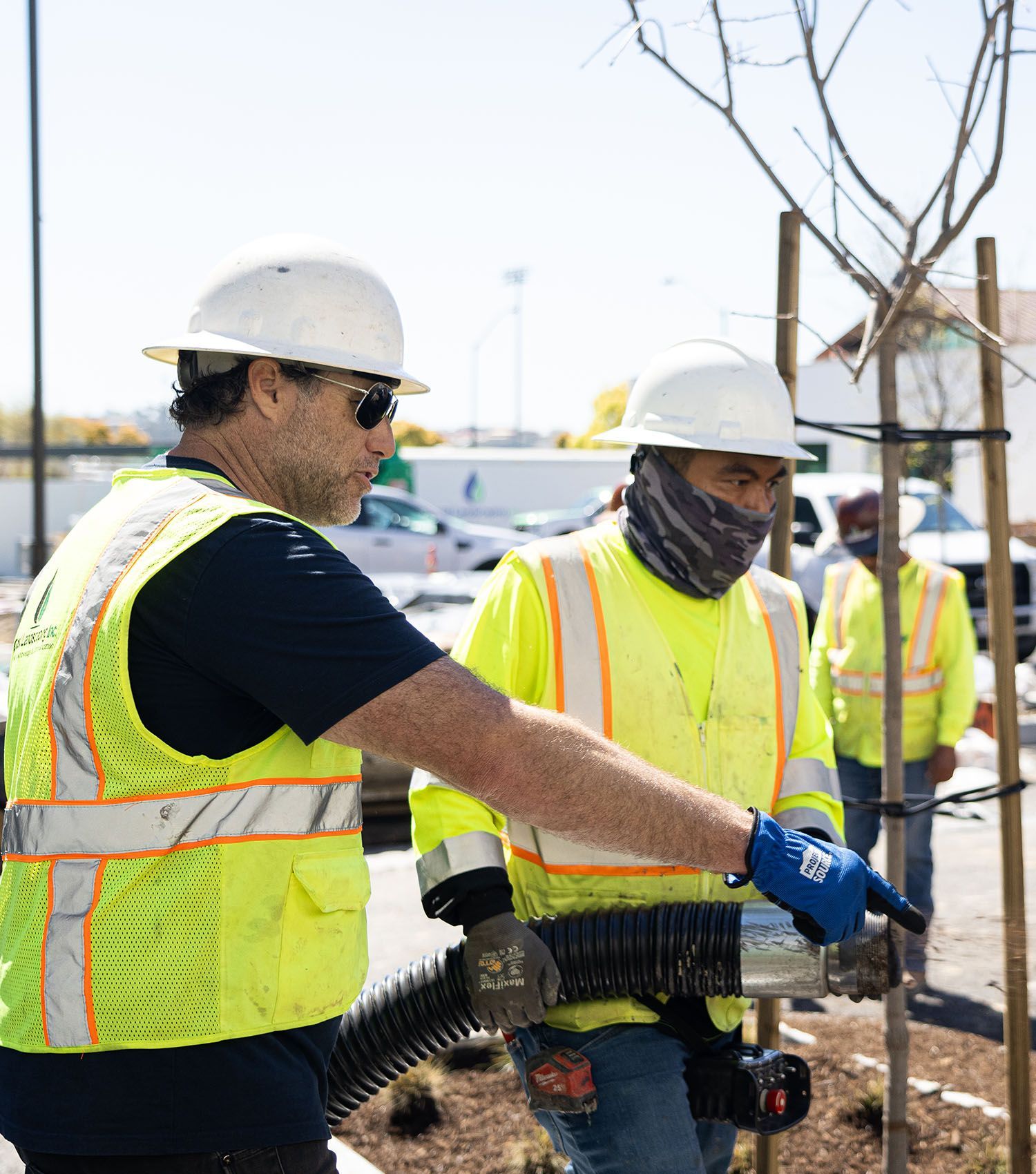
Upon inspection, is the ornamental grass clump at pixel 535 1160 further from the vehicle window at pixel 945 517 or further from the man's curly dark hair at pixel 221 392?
the vehicle window at pixel 945 517

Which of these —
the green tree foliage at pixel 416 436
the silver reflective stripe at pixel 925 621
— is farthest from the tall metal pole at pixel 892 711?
the green tree foliage at pixel 416 436

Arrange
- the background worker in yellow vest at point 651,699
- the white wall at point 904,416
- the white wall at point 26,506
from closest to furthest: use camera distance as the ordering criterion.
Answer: the background worker in yellow vest at point 651,699 → the white wall at point 26,506 → the white wall at point 904,416

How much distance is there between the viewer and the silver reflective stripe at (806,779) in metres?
2.96

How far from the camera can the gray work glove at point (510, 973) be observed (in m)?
2.41

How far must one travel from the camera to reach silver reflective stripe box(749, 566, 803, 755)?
2992mm

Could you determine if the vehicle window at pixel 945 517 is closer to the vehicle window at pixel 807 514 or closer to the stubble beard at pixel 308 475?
the vehicle window at pixel 807 514

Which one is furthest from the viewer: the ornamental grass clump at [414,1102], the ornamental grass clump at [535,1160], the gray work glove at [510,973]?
the ornamental grass clump at [414,1102]

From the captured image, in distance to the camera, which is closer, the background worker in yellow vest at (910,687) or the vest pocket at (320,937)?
the vest pocket at (320,937)

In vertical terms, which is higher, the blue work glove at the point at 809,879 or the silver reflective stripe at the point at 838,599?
the silver reflective stripe at the point at 838,599

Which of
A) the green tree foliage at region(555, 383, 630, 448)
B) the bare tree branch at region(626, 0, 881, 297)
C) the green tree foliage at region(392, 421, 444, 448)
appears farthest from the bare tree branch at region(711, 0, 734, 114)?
the green tree foliage at region(555, 383, 630, 448)

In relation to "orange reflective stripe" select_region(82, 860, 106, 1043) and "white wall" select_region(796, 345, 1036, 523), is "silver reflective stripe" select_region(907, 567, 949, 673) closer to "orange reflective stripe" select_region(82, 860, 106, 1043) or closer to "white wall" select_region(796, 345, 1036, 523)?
"orange reflective stripe" select_region(82, 860, 106, 1043)

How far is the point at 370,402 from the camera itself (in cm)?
212

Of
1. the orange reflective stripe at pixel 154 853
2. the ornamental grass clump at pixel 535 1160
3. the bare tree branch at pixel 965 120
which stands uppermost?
the bare tree branch at pixel 965 120

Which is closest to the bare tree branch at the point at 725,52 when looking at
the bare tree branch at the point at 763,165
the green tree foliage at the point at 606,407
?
the bare tree branch at the point at 763,165
